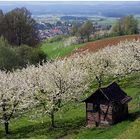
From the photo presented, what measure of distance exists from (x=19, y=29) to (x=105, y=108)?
7040cm

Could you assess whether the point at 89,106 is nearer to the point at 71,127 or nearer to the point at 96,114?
the point at 96,114

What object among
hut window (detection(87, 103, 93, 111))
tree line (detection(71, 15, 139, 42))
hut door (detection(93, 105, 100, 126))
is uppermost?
hut window (detection(87, 103, 93, 111))

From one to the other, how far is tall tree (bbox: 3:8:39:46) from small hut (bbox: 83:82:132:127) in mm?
66985

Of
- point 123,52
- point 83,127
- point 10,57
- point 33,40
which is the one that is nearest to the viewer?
point 83,127

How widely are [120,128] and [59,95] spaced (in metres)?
9.60

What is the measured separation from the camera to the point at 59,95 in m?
49.5

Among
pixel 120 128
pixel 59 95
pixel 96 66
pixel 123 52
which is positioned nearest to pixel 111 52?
pixel 123 52

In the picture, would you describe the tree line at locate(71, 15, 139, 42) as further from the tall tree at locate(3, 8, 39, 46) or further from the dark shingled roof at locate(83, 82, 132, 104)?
the dark shingled roof at locate(83, 82, 132, 104)

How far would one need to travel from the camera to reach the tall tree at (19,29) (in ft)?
370

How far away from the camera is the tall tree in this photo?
113 m

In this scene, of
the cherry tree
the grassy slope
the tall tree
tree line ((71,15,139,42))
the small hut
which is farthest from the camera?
tree line ((71,15,139,42))

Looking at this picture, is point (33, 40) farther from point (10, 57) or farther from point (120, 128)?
point (120, 128)

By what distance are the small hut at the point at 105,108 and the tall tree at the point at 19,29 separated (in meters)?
67.0

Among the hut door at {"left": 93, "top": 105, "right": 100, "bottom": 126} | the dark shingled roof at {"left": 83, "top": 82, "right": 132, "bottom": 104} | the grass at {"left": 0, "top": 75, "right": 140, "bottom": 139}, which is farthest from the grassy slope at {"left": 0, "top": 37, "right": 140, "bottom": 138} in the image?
the dark shingled roof at {"left": 83, "top": 82, "right": 132, "bottom": 104}
